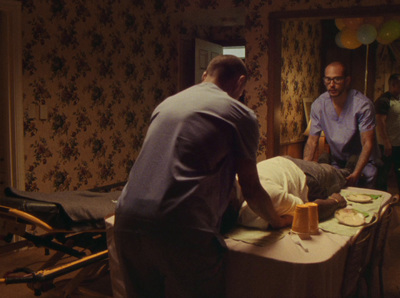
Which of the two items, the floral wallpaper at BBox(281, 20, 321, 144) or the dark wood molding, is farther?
the floral wallpaper at BBox(281, 20, 321, 144)

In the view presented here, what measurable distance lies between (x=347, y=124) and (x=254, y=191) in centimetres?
186

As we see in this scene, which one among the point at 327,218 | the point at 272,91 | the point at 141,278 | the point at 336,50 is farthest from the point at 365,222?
the point at 336,50

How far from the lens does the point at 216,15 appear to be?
4.76 m

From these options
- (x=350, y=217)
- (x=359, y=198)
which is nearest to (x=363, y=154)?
(x=359, y=198)

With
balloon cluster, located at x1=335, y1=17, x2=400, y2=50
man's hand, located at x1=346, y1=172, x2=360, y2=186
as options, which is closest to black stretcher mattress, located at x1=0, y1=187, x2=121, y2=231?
man's hand, located at x1=346, y1=172, x2=360, y2=186

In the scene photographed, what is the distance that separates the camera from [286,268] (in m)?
1.44

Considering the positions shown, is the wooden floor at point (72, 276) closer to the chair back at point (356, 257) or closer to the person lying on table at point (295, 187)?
the person lying on table at point (295, 187)

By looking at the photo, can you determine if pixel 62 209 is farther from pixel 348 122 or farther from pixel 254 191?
pixel 348 122

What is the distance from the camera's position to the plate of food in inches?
73.5

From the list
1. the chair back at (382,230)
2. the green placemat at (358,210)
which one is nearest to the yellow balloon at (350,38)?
the green placemat at (358,210)

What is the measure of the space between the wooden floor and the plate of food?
24.3 inches

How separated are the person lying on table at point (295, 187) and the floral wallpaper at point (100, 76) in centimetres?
174

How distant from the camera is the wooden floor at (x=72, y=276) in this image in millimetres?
2496

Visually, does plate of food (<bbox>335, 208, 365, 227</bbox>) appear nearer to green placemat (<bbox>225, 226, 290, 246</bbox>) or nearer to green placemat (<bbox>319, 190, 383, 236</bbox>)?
green placemat (<bbox>319, 190, 383, 236</bbox>)
